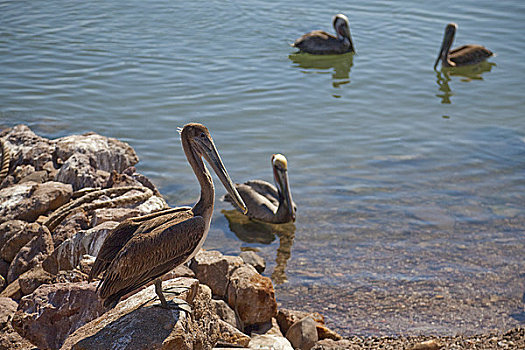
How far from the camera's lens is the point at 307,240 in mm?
6949

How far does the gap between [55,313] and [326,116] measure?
6.78 meters

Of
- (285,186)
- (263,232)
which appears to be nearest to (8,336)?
(263,232)

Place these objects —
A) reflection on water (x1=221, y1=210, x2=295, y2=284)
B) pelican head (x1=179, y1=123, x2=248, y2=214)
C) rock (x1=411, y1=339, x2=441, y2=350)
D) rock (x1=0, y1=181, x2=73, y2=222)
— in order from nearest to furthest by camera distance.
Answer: pelican head (x1=179, y1=123, x2=248, y2=214) → rock (x1=411, y1=339, x2=441, y2=350) → rock (x1=0, y1=181, x2=73, y2=222) → reflection on water (x1=221, y1=210, x2=295, y2=284)

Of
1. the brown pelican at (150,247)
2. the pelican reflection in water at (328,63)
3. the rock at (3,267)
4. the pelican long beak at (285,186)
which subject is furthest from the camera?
the pelican reflection in water at (328,63)

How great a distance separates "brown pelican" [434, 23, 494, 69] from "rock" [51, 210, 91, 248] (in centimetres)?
873

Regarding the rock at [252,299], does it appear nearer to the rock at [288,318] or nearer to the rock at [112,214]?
the rock at [288,318]

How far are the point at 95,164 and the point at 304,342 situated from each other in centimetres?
336

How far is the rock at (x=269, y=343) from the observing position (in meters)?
4.33

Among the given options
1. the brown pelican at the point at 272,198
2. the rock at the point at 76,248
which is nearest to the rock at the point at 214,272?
the rock at the point at 76,248

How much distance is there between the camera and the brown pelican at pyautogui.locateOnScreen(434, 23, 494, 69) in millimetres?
11977

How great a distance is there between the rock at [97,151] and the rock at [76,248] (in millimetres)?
2055

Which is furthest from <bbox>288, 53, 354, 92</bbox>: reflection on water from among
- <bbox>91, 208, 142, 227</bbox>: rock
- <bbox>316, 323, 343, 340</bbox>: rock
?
<bbox>316, 323, 343, 340</bbox>: rock

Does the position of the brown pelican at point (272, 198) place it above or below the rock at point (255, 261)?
above

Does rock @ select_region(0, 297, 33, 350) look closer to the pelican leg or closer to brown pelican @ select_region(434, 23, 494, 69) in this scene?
the pelican leg
